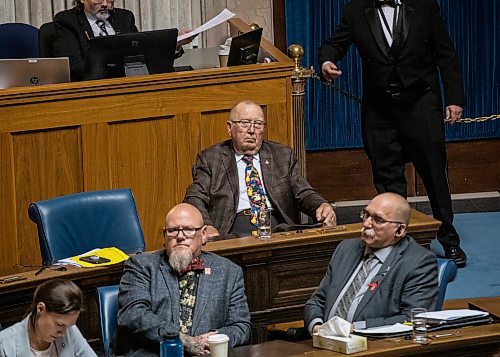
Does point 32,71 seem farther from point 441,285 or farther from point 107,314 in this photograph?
point 441,285

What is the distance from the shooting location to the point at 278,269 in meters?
6.26

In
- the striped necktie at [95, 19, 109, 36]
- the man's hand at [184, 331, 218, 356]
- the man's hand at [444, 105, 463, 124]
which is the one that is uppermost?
the striped necktie at [95, 19, 109, 36]

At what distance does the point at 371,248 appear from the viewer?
5.87 metres

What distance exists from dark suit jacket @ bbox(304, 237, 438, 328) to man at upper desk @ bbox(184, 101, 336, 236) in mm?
1126

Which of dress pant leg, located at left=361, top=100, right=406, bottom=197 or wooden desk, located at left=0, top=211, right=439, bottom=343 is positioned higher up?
dress pant leg, located at left=361, top=100, right=406, bottom=197

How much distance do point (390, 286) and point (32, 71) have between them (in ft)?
8.78

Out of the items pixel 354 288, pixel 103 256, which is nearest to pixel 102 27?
pixel 103 256

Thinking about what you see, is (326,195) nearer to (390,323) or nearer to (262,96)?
(262,96)

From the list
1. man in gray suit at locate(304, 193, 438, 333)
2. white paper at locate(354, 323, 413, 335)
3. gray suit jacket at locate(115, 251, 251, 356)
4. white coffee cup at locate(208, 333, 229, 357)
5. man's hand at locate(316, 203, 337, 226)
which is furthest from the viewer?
man's hand at locate(316, 203, 337, 226)

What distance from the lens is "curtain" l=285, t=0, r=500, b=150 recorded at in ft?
31.5

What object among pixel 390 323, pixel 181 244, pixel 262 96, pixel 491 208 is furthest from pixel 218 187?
pixel 491 208

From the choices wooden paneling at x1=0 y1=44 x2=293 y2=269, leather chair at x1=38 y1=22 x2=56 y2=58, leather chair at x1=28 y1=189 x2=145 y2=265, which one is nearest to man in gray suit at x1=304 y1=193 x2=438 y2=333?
leather chair at x1=28 y1=189 x2=145 y2=265

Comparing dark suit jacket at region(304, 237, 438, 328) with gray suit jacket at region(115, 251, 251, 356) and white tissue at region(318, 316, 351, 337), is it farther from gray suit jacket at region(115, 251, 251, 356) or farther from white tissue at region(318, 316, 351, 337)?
white tissue at region(318, 316, 351, 337)

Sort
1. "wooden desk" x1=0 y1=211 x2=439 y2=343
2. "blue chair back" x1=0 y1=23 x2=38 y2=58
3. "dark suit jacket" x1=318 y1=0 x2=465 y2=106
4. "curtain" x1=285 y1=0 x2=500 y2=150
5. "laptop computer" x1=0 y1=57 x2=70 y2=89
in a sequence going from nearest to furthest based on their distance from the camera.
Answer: "wooden desk" x1=0 y1=211 x2=439 y2=343
"laptop computer" x1=0 y1=57 x2=70 y2=89
"dark suit jacket" x1=318 y1=0 x2=465 y2=106
"blue chair back" x1=0 y1=23 x2=38 y2=58
"curtain" x1=285 y1=0 x2=500 y2=150
